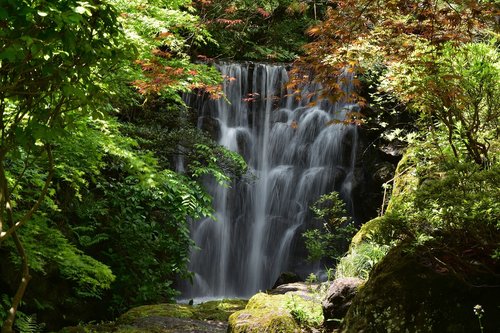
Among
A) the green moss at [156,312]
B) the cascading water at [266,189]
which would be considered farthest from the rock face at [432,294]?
the cascading water at [266,189]

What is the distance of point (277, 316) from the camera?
4.77 m

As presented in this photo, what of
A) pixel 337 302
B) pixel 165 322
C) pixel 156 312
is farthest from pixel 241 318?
pixel 156 312

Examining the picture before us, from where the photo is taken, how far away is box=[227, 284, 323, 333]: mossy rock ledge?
15.4 feet

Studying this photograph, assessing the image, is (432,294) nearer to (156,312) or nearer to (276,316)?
(276,316)

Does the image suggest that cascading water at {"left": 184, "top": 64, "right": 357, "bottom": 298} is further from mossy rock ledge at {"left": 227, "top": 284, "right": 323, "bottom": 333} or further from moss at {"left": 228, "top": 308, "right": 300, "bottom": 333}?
moss at {"left": 228, "top": 308, "right": 300, "bottom": 333}

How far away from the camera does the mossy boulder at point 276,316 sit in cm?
468

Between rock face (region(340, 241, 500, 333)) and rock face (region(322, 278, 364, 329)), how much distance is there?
0.94m

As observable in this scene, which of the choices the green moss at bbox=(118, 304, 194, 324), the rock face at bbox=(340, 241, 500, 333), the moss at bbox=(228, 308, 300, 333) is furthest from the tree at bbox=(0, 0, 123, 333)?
the green moss at bbox=(118, 304, 194, 324)

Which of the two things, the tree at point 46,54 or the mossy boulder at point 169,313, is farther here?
the mossy boulder at point 169,313

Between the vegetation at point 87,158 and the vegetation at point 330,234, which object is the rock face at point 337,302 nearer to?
the vegetation at point 87,158

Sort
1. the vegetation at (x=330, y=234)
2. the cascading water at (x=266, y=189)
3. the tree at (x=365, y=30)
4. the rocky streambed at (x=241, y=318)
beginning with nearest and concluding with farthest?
the tree at (x=365, y=30)
the rocky streambed at (x=241, y=318)
the vegetation at (x=330, y=234)
the cascading water at (x=266, y=189)

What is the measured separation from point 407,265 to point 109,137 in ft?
12.3

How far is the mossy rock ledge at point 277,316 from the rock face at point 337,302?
20 cm

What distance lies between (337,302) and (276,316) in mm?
728
